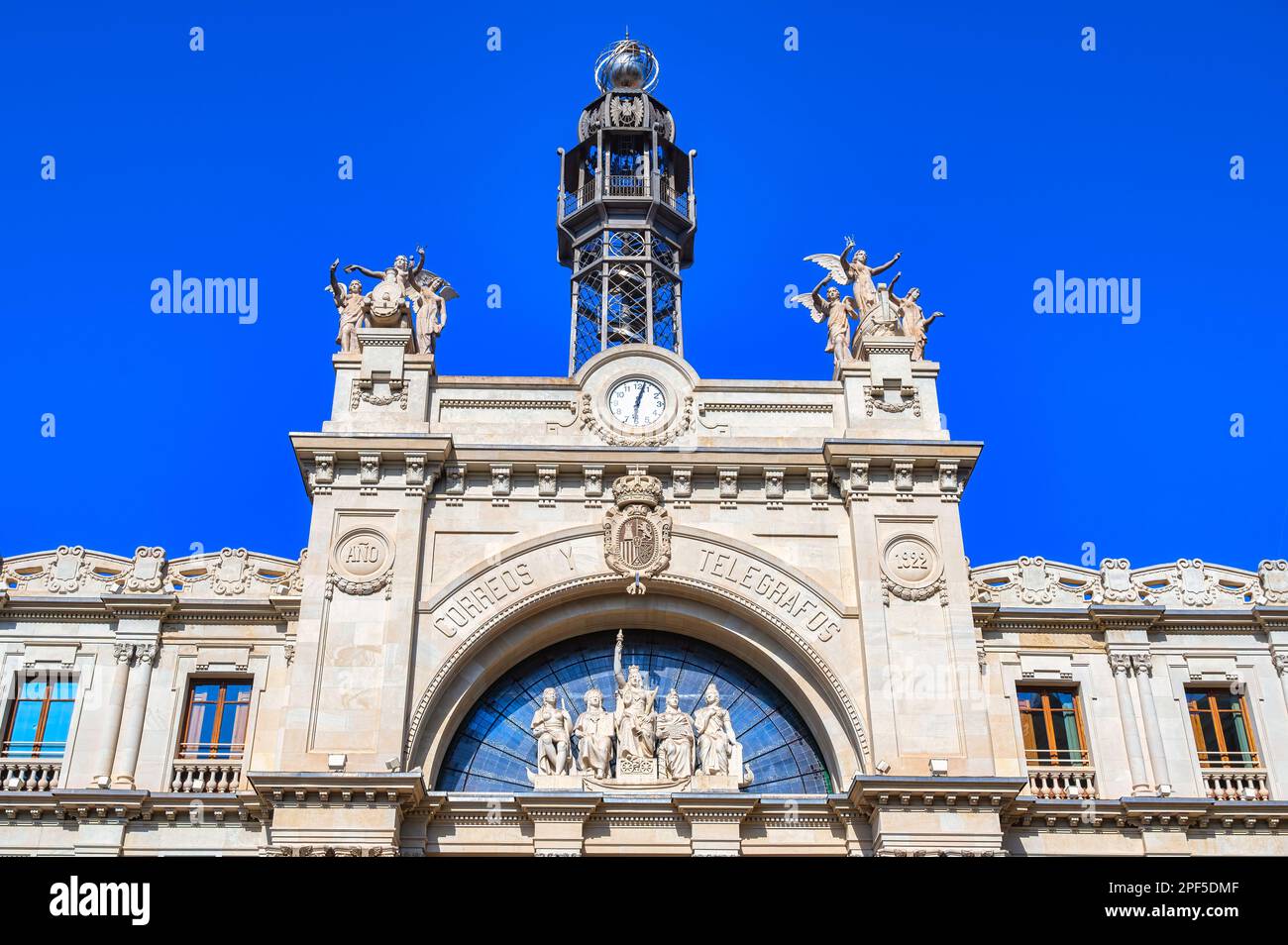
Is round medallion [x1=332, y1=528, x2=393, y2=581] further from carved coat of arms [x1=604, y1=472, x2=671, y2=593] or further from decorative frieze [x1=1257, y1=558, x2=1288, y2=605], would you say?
decorative frieze [x1=1257, y1=558, x2=1288, y2=605]

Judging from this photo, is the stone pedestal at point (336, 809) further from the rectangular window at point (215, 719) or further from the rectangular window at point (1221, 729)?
the rectangular window at point (1221, 729)

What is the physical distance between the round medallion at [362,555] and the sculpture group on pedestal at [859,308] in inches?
423

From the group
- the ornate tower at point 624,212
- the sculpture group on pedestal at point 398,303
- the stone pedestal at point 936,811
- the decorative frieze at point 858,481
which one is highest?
the ornate tower at point 624,212

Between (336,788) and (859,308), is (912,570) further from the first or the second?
(336,788)

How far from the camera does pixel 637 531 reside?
29.5 metres

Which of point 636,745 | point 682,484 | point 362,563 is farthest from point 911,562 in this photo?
point 362,563

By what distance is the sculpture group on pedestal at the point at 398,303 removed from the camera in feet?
103

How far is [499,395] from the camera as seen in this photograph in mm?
31016

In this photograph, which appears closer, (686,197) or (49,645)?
(49,645)

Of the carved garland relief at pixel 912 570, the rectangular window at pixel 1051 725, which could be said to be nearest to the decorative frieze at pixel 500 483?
the carved garland relief at pixel 912 570

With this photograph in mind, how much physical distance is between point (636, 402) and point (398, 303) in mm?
5713
